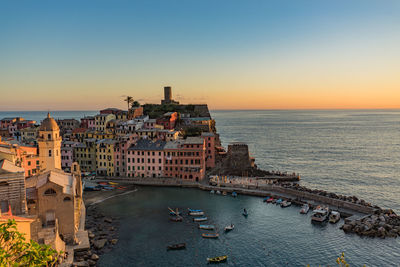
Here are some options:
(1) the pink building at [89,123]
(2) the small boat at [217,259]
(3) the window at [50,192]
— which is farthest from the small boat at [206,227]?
(1) the pink building at [89,123]

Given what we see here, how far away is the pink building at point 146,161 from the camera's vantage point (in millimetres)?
73562

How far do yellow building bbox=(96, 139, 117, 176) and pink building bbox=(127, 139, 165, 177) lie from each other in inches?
184

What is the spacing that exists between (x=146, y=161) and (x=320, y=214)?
4087cm

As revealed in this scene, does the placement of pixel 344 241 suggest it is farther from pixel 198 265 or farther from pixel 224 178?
pixel 224 178

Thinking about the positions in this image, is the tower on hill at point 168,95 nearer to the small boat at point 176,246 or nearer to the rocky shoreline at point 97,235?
the rocky shoreline at point 97,235

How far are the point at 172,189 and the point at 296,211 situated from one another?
87.8ft

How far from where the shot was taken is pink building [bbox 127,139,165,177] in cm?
7356

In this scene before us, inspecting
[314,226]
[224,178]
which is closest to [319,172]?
[224,178]

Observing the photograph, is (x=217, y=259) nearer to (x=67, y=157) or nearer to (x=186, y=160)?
(x=186, y=160)

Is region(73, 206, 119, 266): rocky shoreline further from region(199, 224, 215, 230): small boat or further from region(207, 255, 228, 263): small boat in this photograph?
region(207, 255, 228, 263): small boat

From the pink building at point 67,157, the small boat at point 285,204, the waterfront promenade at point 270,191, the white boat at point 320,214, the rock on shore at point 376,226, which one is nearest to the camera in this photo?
the rock on shore at point 376,226

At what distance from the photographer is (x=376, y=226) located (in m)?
45.6

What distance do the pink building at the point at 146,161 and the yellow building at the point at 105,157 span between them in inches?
184

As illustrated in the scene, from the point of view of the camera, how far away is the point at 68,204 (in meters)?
38.2
